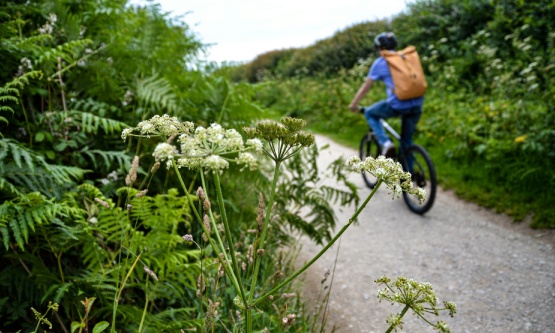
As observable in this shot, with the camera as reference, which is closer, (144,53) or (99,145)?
(99,145)

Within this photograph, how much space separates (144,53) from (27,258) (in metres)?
2.08

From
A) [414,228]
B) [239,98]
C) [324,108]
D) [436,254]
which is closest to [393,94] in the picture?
[414,228]

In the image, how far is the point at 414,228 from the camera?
5.27 metres

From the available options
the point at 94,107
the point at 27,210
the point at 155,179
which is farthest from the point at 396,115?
the point at 27,210

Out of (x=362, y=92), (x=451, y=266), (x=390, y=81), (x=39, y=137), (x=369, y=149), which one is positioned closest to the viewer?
(x=39, y=137)

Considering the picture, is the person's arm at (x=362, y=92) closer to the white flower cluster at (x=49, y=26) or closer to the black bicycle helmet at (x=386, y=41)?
the black bicycle helmet at (x=386, y=41)

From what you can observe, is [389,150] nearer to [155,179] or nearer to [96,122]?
[155,179]

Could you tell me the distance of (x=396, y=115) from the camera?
19.8 feet

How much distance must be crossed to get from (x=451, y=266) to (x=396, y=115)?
2479 millimetres

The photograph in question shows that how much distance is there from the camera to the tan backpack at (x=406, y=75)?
17.9 ft

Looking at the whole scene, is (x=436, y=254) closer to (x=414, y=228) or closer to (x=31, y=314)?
(x=414, y=228)

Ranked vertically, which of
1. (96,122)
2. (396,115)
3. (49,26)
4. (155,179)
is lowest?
(155,179)

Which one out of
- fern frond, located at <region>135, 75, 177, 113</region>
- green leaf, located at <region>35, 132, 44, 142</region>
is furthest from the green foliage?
green leaf, located at <region>35, 132, 44, 142</region>

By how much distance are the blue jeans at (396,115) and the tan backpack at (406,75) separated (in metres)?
0.29
